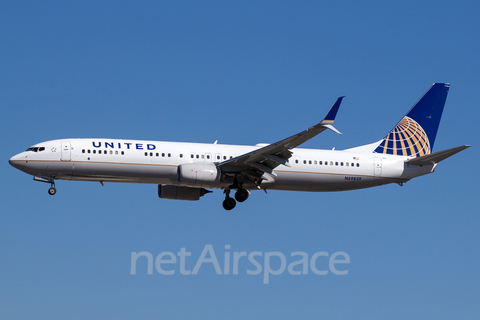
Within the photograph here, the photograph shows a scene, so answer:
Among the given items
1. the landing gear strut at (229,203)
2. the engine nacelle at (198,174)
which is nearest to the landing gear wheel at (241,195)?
the landing gear strut at (229,203)

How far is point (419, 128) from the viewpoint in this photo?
47.8m

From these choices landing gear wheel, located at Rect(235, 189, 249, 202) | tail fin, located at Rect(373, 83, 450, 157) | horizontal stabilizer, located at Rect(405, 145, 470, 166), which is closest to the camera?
horizontal stabilizer, located at Rect(405, 145, 470, 166)

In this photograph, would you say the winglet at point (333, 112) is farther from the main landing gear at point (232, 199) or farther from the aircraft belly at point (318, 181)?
the main landing gear at point (232, 199)

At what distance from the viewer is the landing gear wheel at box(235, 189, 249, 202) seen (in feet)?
134

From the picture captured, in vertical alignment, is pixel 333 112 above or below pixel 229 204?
above

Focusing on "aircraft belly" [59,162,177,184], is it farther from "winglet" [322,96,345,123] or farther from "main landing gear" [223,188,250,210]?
"winglet" [322,96,345,123]

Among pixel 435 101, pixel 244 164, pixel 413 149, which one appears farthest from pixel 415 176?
pixel 244 164

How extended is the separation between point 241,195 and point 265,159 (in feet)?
9.94

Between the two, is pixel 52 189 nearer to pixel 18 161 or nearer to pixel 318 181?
pixel 18 161

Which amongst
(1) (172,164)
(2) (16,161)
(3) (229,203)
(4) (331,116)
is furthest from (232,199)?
(2) (16,161)

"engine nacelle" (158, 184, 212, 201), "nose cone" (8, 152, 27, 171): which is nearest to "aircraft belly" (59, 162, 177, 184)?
"nose cone" (8, 152, 27, 171)

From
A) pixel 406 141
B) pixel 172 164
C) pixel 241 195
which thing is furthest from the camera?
pixel 406 141

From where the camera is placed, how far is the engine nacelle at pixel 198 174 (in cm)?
3850

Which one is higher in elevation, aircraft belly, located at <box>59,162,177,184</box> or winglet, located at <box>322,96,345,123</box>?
winglet, located at <box>322,96,345,123</box>
